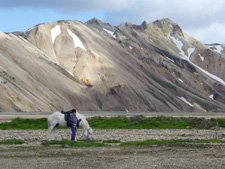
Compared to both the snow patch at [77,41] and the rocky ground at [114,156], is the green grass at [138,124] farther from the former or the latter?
the snow patch at [77,41]

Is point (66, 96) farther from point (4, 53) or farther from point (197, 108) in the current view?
point (197, 108)

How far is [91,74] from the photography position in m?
127

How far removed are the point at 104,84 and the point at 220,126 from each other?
284 feet

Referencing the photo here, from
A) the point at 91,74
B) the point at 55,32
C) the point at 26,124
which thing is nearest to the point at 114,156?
the point at 26,124

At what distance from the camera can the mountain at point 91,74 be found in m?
98.7

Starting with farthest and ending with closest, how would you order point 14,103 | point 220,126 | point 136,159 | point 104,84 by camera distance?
point 104,84, point 14,103, point 220,126, point 136,159

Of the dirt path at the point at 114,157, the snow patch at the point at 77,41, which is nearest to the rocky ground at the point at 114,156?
the dirt path at the point at 114,157

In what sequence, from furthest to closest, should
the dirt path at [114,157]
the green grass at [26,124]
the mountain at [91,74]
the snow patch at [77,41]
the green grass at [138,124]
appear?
the snow patch at [77,41], the mountain at [91,74], the green grass at [26,124], the green grass at [138,124], the dirt path at [114,157]

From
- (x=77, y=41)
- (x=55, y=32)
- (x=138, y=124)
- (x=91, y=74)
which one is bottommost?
(x=138, y=124)

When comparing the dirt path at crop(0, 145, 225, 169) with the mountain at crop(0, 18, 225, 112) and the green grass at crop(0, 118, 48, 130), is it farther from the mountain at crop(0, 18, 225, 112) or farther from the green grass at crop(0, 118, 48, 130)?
the mountain at crop(0, 18, 225, 112)

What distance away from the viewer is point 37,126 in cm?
4178

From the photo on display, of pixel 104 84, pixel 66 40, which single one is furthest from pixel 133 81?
pixel 66 40

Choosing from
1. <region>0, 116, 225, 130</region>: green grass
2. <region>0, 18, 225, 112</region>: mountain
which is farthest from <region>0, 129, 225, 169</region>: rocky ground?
<region>0, 18, 225, 112</region>: mountain

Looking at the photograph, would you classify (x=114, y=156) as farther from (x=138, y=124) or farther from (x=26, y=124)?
(x=26, y=124)
